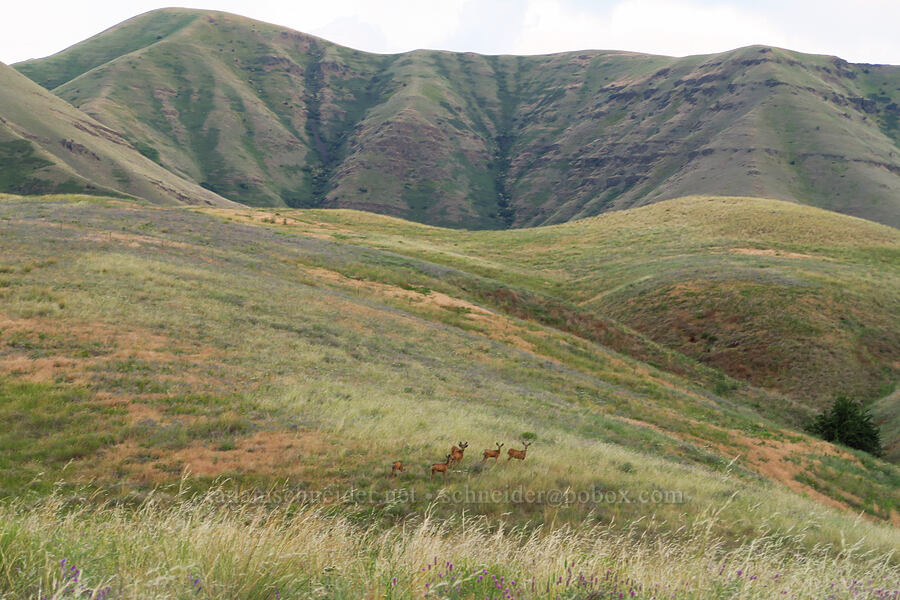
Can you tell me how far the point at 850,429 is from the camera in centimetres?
2212

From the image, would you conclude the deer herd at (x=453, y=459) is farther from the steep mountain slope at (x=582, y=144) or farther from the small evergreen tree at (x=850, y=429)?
the steep mountain slope at (x=582, y=144)

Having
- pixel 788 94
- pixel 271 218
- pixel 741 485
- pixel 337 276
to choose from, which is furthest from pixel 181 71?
pixel 741 485

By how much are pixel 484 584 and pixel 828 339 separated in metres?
38.1

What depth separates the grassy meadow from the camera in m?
3.73

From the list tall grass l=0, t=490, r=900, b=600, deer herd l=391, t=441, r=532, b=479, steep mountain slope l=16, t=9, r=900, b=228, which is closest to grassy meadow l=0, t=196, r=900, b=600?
tall grass l=0, t=490, r=900, b=600

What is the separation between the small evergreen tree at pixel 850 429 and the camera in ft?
71.5

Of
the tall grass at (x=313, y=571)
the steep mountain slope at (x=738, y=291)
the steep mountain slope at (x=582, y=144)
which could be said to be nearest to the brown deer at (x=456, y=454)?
the tall grass at (x=313, y=571)

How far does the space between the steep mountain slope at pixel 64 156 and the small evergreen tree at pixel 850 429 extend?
4440 inches

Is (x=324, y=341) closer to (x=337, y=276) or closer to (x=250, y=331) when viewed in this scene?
(x=250, y=331)

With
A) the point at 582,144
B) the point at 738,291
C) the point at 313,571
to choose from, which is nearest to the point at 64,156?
the point at 738,291

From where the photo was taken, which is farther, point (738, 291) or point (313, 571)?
point (738, 291)

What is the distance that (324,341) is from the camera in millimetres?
17812

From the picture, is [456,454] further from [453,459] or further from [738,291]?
[738,291]

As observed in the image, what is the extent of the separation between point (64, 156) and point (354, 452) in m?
133
